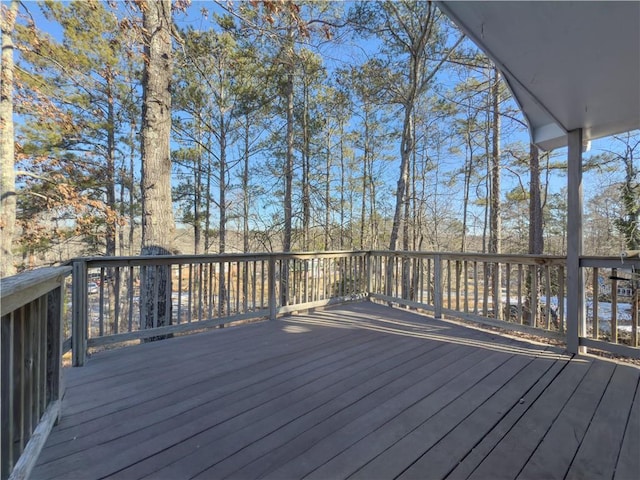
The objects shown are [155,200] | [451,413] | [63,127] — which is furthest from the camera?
[63,127]

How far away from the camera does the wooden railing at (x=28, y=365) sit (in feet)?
3.51

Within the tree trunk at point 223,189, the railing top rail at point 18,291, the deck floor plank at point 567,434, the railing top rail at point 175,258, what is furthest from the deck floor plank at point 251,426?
the tree trunk at point 223,189

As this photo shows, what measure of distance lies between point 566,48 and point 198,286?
376cm

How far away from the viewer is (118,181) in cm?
1002

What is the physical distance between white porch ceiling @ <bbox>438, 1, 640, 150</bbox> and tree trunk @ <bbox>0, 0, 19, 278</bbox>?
835 cm

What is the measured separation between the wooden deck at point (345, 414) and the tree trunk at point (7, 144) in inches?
225

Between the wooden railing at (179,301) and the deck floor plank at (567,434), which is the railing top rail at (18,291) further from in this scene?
the deck floor plank at (567,434)

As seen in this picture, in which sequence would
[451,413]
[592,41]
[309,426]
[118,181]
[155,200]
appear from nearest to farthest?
[592,41], [309,426], [451,413], [155,200], [118,181]

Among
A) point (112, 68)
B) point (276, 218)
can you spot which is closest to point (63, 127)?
point (112, 68)

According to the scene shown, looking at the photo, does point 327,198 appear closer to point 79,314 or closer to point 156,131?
point 156,131

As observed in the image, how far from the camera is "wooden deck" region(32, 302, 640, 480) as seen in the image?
1.35 m

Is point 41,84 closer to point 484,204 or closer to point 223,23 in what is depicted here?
point 223,23

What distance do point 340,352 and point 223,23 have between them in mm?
7754

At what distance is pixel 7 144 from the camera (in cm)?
589
